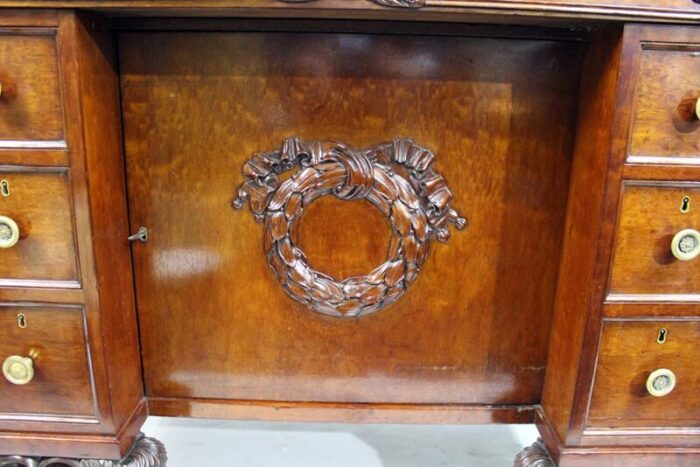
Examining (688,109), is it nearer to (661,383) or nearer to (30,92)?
(661,383)

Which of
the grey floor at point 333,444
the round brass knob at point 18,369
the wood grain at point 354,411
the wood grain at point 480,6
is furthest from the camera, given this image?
the grey floor at point 333,444

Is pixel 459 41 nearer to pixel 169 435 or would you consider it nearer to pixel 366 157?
pixel 366 157

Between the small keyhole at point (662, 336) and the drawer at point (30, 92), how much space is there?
0.90 meters

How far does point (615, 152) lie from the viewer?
72cm

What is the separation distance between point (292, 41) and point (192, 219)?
1.07 feet

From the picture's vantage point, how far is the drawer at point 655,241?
74cm

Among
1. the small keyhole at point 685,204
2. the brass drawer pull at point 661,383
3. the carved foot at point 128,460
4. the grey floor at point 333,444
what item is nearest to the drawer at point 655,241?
the small keyhole at point 685,204

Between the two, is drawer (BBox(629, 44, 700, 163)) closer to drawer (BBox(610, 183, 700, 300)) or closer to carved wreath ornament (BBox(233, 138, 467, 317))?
drawer (BBox(610, 183, 700, 300))

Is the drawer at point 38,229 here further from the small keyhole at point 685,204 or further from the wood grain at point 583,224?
the small keyhole at point 685,204

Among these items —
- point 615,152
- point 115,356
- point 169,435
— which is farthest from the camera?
point 169,435

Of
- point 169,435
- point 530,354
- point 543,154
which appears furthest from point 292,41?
point 169,435

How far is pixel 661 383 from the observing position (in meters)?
0.80

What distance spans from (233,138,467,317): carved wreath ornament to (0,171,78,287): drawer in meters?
0.25

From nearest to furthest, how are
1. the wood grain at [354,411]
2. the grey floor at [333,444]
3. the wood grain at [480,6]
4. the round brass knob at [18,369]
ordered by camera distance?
the wood grain at [480,6] < the round brass knob at [18,369] < the wood grain at [354,411] < the grey floor at [333,444]
